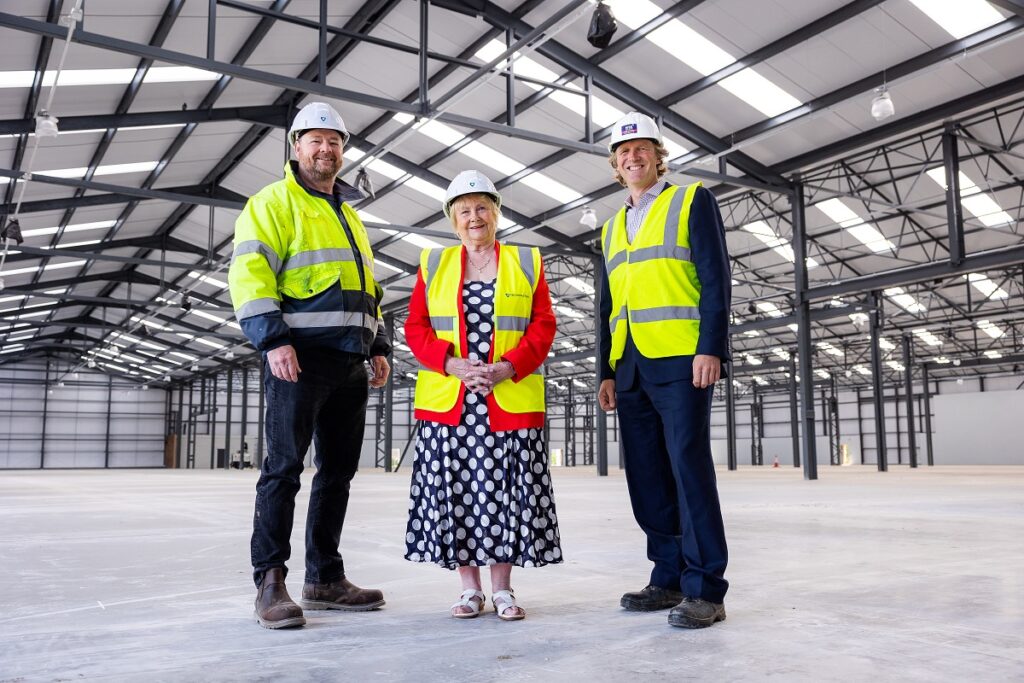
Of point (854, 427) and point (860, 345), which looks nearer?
point (860, 345)

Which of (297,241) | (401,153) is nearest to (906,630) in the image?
(297,241)

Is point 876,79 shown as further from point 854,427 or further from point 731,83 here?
point 854,427

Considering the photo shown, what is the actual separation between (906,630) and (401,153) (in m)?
16.5

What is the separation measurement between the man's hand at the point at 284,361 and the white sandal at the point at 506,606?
115cm

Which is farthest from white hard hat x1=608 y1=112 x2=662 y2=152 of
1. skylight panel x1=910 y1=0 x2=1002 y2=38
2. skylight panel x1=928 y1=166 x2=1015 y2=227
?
skylight panel x1=928 y1=166 x2=1015 y2=227

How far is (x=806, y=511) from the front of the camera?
27.1 feet

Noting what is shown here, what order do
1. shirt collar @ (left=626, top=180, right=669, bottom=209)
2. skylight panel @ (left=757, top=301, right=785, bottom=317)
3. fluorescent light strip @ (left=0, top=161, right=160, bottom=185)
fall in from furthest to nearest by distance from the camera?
skylight panel @ (left=757, top=301, right=785, bottom=317)
fluorescent light strip @ (left=0, top=161, right=160, bottom=185)
shirt collar @ (left=626, top=180, right=669, bottom=209)

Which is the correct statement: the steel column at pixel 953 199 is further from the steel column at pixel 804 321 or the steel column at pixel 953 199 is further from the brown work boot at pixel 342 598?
the brown work boot at pixel 342 598

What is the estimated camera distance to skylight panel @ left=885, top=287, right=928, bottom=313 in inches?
1067

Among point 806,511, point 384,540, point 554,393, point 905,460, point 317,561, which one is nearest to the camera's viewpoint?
point 317,561

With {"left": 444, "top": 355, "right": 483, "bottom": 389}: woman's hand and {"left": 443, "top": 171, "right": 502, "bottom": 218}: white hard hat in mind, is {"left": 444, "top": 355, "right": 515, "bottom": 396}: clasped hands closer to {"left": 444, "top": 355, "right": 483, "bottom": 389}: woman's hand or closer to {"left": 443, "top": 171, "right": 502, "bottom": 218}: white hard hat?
{"left": 444, "top": 355, "right": 483, "bottom": 389}: woman's hand

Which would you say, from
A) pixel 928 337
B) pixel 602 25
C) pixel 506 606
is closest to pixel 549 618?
pixel 506 606

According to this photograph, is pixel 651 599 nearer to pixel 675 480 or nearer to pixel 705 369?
pixel 675 480

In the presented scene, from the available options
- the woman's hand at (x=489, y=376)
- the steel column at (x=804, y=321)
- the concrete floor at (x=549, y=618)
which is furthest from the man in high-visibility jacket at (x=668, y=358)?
the steel column at (x=804, y=321)
